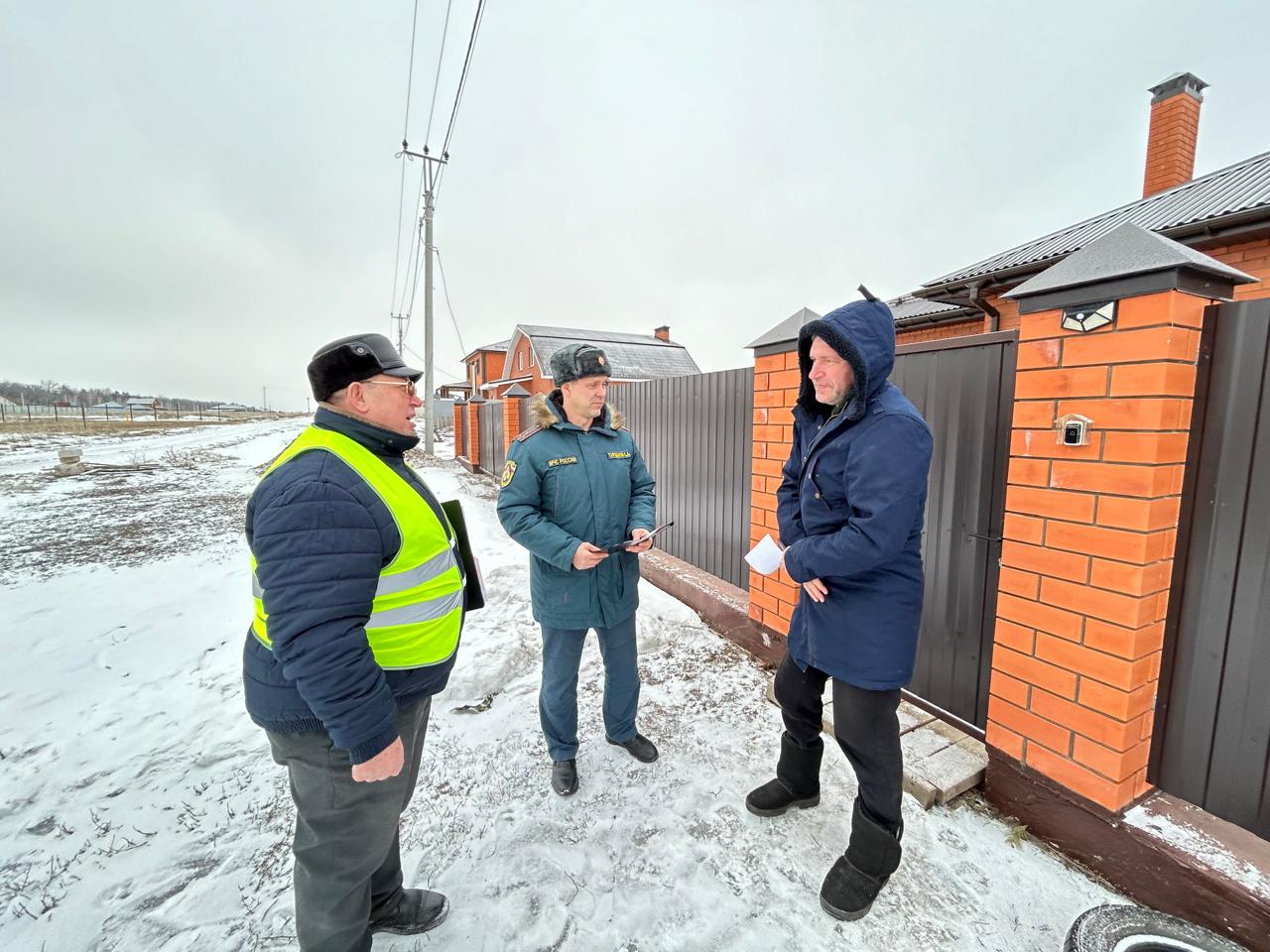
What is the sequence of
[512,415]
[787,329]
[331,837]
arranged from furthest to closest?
[512,415] → [787,329] → [331,837]

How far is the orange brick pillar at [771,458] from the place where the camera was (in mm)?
3168

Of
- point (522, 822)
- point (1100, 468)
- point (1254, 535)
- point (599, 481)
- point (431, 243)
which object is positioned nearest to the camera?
point (1254, 535)

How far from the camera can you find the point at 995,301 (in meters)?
8.48

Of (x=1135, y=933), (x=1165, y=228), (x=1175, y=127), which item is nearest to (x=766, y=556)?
(x=1135, y=933)

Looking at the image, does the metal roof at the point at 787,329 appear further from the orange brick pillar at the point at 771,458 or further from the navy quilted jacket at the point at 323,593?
the navy quilted jacket at the point at 323,593

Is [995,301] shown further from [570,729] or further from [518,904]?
[518,904]

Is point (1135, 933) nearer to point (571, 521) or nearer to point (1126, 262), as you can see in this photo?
point (1126, 262)

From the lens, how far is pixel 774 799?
2.11 metres

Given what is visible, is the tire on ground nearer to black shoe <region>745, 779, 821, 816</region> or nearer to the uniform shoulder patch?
black shoe <region>745, 779, 821, 816</region>

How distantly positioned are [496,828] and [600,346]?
21127mm

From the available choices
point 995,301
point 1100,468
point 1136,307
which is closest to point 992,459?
point 1100,468

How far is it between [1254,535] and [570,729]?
2.49 m

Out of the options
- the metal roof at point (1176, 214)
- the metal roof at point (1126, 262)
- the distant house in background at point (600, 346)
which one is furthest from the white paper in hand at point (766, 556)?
the distant house in background at point (600, 346)

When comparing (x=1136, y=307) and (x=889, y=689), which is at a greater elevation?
(x=1136, y=307)
